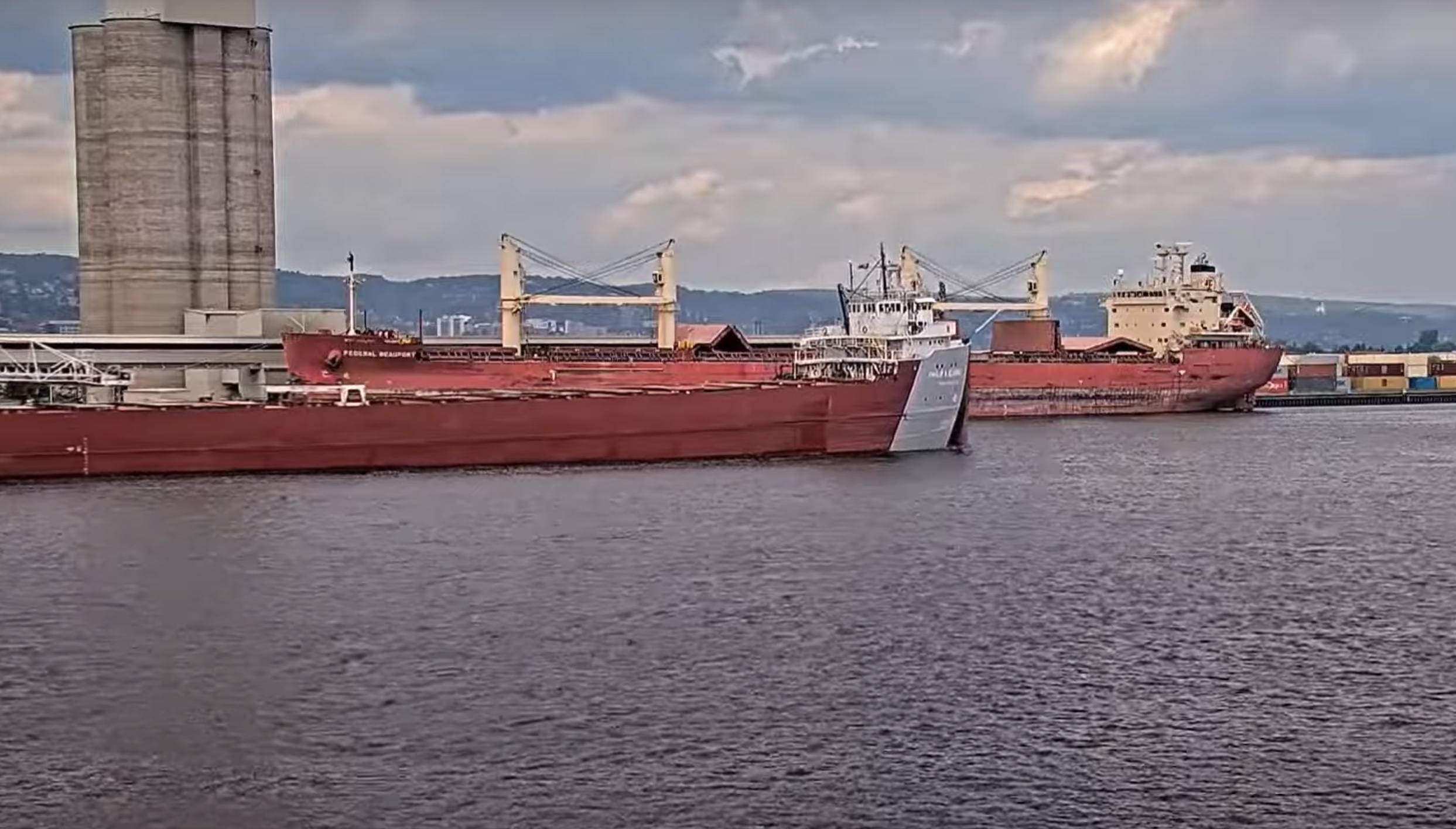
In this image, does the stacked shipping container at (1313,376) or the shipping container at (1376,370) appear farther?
the shipping container at (1376,370)

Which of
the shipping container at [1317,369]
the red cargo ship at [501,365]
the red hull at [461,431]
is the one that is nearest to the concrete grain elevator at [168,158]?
the red cargo ship at [501,365]

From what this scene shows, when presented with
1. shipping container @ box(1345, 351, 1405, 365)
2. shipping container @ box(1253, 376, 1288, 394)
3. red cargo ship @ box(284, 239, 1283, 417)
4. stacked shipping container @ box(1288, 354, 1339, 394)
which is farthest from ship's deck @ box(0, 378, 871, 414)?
shipping container @ box(1345, 351, 1405, 365)

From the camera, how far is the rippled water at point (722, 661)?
40.8 ft

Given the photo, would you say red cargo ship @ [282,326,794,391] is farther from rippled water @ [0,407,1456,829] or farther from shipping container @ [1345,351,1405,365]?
shipping container @ [1345,351,1405,365]

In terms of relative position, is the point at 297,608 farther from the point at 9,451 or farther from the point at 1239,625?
the point at 9,451

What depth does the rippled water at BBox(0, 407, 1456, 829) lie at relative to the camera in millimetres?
12445

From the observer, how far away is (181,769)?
42.7ft

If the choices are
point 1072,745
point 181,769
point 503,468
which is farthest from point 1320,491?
point 181,769

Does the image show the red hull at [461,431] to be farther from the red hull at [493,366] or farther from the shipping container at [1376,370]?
the shipping container at [1376,370]

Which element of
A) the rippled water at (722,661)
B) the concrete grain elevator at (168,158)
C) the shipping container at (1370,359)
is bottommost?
the rippled water at (722,661)

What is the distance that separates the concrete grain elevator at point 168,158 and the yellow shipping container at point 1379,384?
5334 centimetres

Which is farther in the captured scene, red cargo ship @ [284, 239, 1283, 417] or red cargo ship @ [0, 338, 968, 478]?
red cargo ship @ [284, 239, 1283, 417]

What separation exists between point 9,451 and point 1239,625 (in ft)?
76.9

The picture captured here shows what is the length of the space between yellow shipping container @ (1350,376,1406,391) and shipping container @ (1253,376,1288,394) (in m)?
4.21
